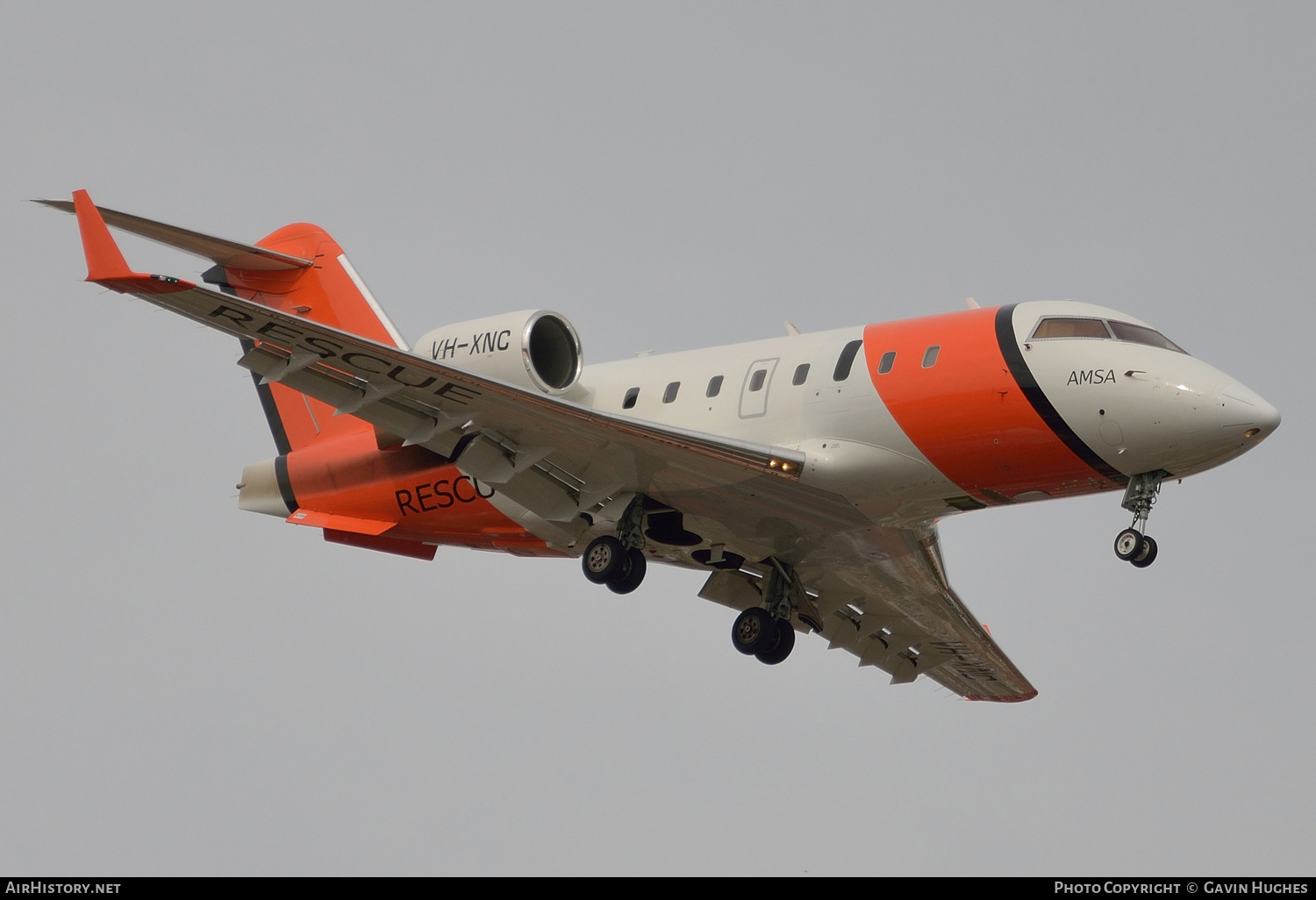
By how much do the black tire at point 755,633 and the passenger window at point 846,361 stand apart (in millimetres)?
4525

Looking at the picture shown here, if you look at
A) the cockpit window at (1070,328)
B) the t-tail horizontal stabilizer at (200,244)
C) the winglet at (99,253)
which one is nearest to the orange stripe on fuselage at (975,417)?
the cockpit window at (1070,328)

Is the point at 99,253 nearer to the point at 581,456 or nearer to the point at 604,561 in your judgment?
the point at 581,456

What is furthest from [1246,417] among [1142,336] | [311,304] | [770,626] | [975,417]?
[311,304]

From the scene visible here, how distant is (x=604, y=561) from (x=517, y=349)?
9.77 feet

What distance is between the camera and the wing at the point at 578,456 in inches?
736

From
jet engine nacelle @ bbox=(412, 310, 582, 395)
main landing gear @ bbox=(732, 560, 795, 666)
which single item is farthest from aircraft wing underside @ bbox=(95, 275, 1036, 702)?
jet engine nacelle @ bbox=(412, 310, 582, 395)

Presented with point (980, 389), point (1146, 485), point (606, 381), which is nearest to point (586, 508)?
point (606, 381)

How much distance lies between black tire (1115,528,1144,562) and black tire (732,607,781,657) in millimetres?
5939

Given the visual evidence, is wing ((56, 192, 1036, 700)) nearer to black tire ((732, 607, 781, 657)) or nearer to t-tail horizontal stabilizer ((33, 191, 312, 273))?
black tire ((732, 607, 781, 657))

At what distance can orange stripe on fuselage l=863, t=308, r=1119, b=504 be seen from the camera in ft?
61.5

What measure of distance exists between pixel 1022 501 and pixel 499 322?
7123 millimetres

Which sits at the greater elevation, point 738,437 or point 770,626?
point 738,437

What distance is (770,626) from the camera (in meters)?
22.8

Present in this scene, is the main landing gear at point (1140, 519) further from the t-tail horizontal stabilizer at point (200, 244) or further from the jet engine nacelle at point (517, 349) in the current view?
the t-tail horizontal stabilizer at point (200, 244)
